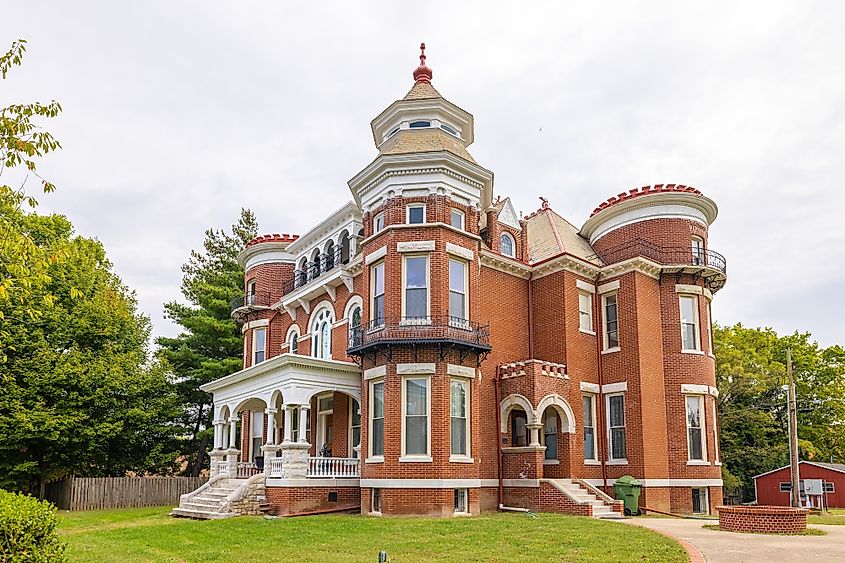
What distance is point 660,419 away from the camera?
23859mm

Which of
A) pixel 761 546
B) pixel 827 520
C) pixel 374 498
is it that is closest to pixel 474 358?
pixel 374 498

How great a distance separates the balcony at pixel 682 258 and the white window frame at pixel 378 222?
28.3ft

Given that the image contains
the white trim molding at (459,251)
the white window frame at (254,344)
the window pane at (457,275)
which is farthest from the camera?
the white window frame at (254,344)

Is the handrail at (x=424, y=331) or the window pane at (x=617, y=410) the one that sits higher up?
the handrail at (x=424, y=331)

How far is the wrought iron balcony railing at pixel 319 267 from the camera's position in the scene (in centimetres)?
2708

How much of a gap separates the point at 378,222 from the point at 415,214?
1440 mm

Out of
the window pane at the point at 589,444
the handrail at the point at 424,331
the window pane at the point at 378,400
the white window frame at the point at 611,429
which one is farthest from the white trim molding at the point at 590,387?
the window pane at the point at 378,400

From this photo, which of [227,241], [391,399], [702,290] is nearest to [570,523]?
[391,399]

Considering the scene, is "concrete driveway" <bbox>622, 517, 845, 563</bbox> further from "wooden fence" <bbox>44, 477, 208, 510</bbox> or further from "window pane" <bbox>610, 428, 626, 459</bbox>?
"wooden fence" <bbox>44, 477, 208, 510</bbox>

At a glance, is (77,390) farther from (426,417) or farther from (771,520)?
(771,520)

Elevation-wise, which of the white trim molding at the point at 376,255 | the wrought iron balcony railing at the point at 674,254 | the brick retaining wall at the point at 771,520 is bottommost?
the brick retaining wall at the point at 771,520

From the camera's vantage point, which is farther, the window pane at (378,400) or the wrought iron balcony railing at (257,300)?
the wrought iron balcony railing at (257,300)

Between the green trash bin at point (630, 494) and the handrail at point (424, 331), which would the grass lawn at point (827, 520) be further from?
the handrail at point (424, 331)

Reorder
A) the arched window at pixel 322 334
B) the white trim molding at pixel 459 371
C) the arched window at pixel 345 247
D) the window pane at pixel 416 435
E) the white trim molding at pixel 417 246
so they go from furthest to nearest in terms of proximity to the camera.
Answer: the arched window at pixel 322 334 → the arched window at pixel 345 247 → the white trim molding at pixel 417 246 → the white trim molding at pixel 459 371 → the window pane at pixel 416 435
